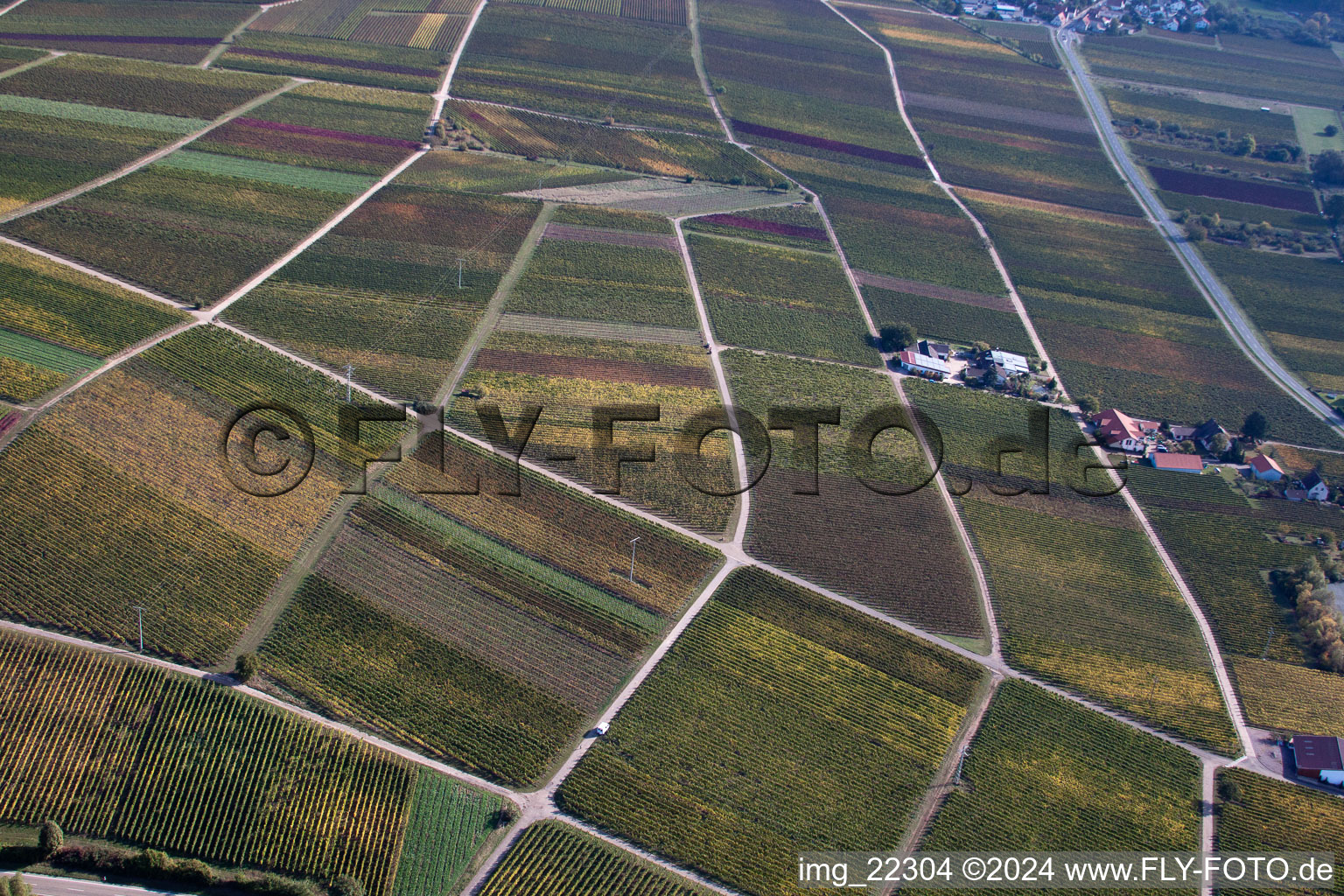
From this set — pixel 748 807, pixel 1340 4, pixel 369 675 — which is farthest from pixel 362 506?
pixel 1340 4

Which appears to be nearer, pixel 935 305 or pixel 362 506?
pixel 362 506

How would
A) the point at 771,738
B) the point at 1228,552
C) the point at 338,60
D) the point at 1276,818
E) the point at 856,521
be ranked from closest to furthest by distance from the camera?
1. the point at 1276,818
2. the point at 771,738
3. the point at 856,521
4. the point at 1228,552
5. the point at 338,60

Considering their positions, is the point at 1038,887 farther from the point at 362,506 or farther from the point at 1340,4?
the point at 1340,4

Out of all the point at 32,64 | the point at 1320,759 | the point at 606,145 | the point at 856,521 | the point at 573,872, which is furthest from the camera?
the point at 606,145

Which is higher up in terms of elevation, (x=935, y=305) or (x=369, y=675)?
(x=935, y=305)

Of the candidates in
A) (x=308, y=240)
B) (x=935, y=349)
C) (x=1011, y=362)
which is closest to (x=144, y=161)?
(x=308, y=240)

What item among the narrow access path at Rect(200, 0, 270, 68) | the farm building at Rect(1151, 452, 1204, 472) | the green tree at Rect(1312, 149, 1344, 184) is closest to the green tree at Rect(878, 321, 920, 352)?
the farm building at Rect(1151, 452, 1204, 472)

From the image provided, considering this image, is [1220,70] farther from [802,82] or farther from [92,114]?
[92,114]

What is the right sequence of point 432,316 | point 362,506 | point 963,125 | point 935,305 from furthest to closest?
point 963,125 < point 935,305 < point 432,316 < point 362,506
